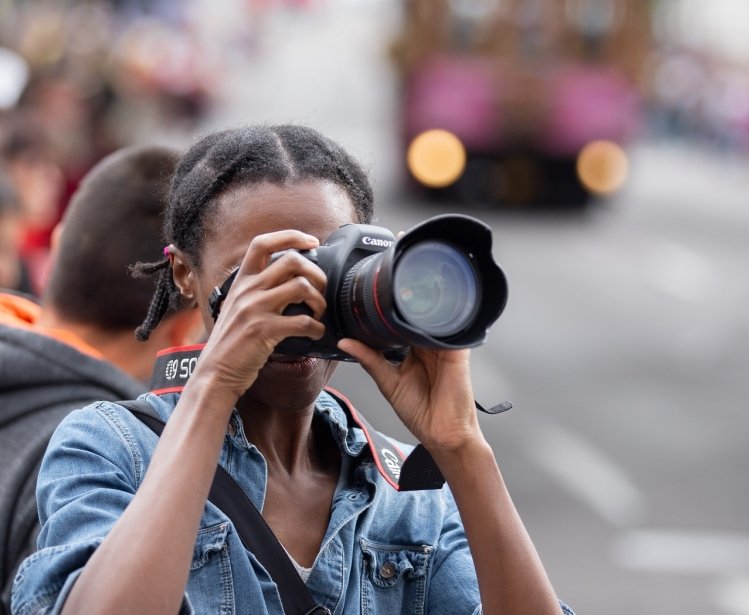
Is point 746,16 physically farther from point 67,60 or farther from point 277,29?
point 67,60

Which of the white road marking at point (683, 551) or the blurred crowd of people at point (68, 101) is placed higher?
the blurred crowd of people at point (68, 101)

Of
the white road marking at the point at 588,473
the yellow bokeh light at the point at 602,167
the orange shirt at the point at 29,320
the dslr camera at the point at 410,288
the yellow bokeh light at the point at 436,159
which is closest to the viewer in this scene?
the dslr camera at the point at 410,288

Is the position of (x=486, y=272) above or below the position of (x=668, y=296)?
above

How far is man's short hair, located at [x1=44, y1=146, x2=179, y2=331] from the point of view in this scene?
2979 mm

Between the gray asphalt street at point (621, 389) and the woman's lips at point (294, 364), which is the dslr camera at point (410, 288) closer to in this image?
the woman's lips at point (294, 364)

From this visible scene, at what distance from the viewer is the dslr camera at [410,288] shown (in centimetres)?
177

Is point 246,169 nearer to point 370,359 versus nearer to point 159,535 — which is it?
point 370,359

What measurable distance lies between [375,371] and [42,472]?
0.47 meters

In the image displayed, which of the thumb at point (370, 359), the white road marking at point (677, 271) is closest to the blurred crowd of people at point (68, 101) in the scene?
the thumb at point (370, 359)

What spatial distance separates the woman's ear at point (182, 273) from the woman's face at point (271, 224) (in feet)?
0.31

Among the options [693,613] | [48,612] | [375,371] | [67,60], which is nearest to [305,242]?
[375,371]

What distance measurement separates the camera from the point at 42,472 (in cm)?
188

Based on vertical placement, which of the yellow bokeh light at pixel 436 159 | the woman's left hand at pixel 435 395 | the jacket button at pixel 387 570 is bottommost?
the yellow bokeh light at pixel 436 159

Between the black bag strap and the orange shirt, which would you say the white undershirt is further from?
the orange shirt
